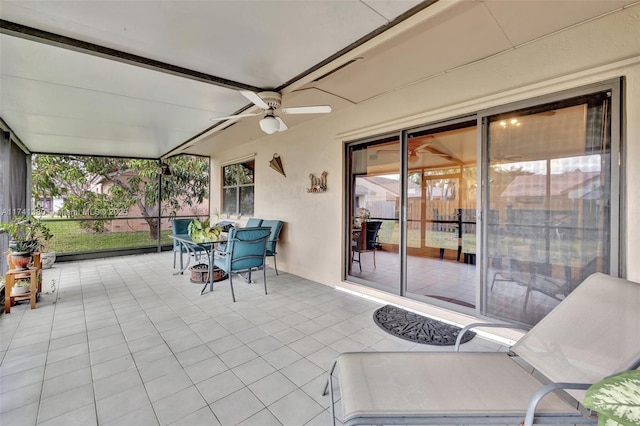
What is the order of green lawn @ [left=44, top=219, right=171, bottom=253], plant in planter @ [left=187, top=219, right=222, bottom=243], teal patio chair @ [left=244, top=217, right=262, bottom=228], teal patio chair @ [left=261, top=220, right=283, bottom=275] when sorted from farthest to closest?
green lawn @ [left=44, top=219, right=171, bottom=253] → teal patio chair @ [left=244, top=217, right=262, bottom=228] → teal patio chair @ [left=261, top=220, right=283, bottom=275] → plant in planter @ [left=187, top=219, right=222, bottom=243]

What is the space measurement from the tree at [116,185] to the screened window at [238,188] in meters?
1.53

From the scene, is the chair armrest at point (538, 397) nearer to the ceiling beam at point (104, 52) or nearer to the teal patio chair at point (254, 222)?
the ceiling beam at point (104, 52)

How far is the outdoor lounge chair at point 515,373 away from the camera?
3.97ft

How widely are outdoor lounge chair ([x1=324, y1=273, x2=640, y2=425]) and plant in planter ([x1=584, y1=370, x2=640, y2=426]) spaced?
0.40 meters

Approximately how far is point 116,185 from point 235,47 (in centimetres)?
713

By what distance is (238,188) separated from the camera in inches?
264

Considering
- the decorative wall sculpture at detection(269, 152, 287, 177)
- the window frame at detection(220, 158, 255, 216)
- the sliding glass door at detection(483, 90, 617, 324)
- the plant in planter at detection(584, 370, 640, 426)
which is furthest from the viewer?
the window frame at detection(220, 158, 255, 216)

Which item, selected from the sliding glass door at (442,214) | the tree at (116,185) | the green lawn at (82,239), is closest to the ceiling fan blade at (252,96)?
the sliding glass door at (442,214)

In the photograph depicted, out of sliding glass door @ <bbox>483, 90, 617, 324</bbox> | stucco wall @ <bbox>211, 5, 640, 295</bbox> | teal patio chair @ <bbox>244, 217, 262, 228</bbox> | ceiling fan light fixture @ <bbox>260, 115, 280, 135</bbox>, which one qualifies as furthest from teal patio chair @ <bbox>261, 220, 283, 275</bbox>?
sliding glass door @ <bbox>483, 90, 617, 324</bbox>

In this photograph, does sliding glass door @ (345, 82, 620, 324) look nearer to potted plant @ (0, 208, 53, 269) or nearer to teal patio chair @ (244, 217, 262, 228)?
teal patio chair @ (244, 217, 262, 228)

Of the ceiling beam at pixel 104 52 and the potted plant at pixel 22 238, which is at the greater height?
the ceiling beam at pixel 104 52

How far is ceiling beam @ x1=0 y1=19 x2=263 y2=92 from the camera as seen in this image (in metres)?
1.94

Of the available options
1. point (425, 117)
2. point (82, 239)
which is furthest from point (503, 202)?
point (82, 239)

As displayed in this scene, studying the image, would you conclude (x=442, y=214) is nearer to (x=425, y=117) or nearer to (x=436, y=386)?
(x=425, y=117)
